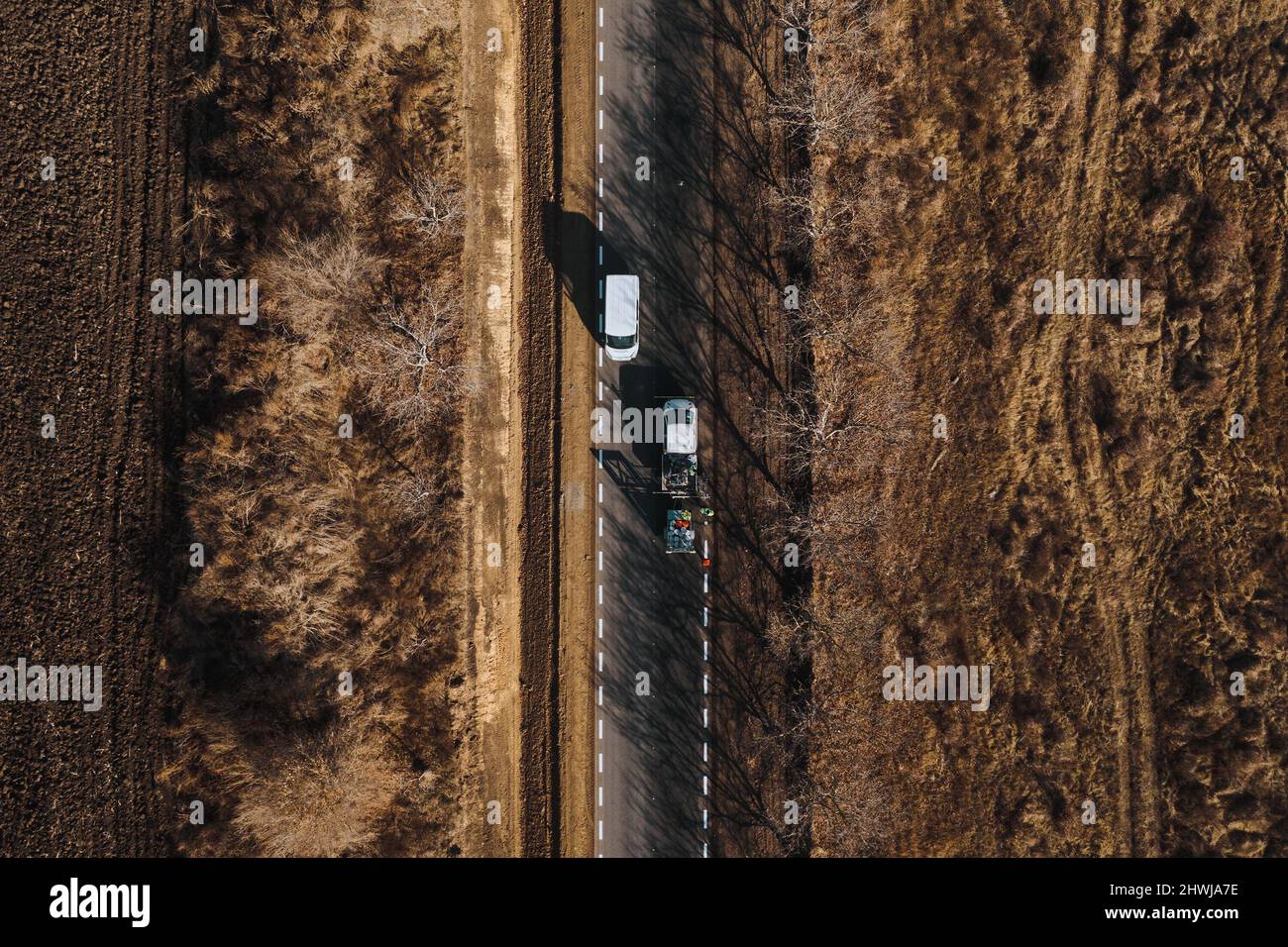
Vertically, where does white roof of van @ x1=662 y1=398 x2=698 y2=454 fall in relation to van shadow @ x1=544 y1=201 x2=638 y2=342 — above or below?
below

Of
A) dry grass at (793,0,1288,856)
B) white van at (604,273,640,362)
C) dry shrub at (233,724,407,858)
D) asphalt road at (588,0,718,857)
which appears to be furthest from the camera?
asphalt road at (588,0,718,857)

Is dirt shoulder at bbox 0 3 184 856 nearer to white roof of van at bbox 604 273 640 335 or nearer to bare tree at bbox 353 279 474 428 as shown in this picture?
bare tree at bbox 353 279 474 428

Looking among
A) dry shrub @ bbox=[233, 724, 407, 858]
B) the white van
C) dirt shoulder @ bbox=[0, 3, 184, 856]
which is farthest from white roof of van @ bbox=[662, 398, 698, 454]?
dirt shoulder @ bbox=[0, 3, 184, 856]

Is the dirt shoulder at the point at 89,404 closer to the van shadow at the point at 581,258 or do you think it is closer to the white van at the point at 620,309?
the van shadow at the point at 581,258

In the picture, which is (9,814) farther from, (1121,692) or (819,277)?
(1121,692)

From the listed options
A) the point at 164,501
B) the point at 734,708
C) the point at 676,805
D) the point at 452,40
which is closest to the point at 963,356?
the point at 734,708

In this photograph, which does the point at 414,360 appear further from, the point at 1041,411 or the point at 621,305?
the point at 1041,411
